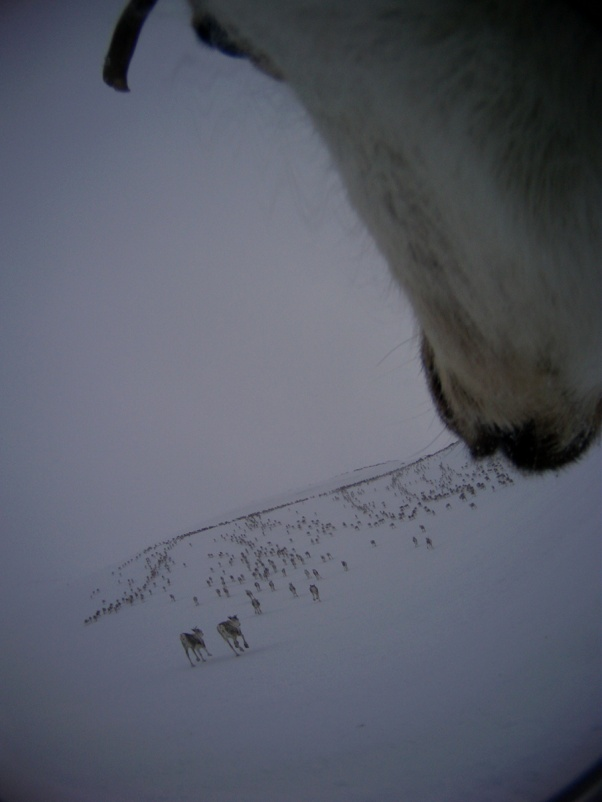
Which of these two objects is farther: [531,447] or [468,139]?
[531,447]

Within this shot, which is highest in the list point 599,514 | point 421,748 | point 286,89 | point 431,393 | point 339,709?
point 286,89

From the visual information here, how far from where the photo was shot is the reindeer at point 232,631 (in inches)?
30.4

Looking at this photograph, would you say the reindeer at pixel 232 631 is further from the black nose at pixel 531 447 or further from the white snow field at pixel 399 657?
the black nose at pixel 531 447

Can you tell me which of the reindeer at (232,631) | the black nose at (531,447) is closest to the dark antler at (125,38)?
the black nose at (531,447)

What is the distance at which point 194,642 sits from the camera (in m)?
0.80

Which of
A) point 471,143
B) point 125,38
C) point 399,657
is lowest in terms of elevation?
point 399,657

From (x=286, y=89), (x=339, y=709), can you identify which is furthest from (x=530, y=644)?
(x=286, y=89)

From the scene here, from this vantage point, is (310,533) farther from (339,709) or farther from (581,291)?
(581,291)

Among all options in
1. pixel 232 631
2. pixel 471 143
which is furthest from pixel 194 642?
pixel 471 143

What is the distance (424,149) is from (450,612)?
71 centimetres

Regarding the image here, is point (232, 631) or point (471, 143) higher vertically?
point (471, 143)

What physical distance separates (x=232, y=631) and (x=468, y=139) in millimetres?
838

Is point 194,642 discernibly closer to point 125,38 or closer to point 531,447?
point 531,447

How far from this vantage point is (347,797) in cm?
73
